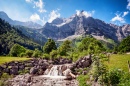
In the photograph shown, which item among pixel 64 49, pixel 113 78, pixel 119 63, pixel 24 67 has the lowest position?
pixel 113 78

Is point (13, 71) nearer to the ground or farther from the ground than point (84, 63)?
nearer to the ground

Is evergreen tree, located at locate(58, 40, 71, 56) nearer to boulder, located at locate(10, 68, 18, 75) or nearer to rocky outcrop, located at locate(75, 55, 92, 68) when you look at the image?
rocky outcrop, located at locate(75, 55, 92, 68)

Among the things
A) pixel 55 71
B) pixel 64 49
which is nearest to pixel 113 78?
pixel 55 71

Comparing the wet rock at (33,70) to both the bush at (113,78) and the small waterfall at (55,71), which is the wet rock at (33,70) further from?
the bush at (113,78)

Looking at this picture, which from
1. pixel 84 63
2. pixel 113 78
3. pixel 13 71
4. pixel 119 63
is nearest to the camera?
pixel 113 78

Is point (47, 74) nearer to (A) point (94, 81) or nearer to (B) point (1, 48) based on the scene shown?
(A) point (94, 81)

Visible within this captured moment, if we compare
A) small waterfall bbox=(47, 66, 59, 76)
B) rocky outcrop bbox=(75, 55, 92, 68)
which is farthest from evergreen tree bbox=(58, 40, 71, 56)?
rocky outcrop bbox=(75, 55, 92, 68)

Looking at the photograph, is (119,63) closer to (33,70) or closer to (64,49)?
(33,70)

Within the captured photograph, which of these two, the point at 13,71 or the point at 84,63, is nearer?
the point at 13,71

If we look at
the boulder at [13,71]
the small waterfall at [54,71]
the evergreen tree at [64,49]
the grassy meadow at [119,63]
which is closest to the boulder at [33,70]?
the small waterfall at [54,71]

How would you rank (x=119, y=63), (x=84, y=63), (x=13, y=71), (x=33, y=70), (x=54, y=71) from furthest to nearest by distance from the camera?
(x=54, y=71) → (x=84, y=63) → (x=33, y=70) → (x=13, y=71) → (x=119, y=63)

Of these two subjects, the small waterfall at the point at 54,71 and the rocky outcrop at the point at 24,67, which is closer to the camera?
the rocky outcrop at the point at 24,67

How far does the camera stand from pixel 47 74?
2522 inches

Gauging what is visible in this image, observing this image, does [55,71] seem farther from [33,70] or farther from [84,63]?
[84,63]
